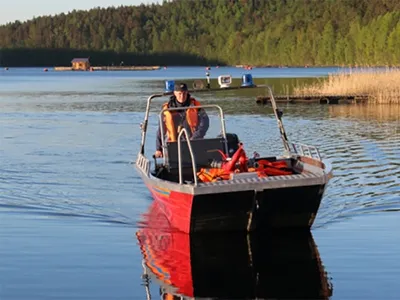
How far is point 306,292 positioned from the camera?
35.4ft

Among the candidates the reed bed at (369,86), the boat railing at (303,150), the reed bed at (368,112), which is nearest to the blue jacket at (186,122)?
the boat railing at (303,150)

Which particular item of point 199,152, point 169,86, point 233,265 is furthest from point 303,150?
point 233,265

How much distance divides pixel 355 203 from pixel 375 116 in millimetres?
25312

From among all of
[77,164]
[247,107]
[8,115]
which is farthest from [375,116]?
[77,164]

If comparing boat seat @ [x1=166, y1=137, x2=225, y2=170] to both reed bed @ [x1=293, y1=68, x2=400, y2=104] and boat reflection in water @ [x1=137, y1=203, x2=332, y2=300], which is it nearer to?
boat reflection in water @ [x1=137, y1=203, x2=332, y2=300]

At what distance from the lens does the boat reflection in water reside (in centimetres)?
1091

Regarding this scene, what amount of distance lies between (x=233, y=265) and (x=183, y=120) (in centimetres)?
406

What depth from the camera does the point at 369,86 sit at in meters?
52.6

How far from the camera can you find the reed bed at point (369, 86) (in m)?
49.1

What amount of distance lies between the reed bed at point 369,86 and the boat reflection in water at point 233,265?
35.7 meters

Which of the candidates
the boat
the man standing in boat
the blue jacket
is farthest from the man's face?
the boat

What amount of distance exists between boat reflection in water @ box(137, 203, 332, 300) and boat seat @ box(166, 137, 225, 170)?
3.80ft

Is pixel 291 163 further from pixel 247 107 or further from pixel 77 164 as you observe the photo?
pixel 247 107

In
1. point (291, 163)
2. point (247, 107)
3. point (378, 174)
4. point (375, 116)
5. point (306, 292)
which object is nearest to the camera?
point (306, 292)
